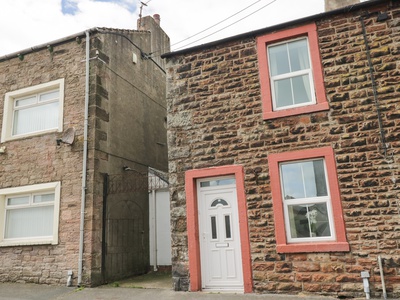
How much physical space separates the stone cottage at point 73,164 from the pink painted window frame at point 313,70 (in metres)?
4.46

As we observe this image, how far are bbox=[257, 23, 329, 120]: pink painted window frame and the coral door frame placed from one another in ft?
4.85

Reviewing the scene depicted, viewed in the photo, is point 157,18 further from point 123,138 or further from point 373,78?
point 373,78

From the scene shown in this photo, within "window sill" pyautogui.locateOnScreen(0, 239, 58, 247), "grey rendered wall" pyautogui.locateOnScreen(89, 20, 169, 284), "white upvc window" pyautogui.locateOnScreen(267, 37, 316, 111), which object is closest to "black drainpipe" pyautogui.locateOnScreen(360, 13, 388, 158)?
"white upvc window" pyautogui.locateOnScreen(267, 37, 316, 111)

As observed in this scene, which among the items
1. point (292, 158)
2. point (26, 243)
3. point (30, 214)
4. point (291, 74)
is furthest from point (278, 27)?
point (26, 243)

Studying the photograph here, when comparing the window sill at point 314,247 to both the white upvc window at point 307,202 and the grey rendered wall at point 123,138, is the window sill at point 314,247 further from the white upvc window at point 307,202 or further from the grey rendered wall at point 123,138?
the grey rendered wall at point 123,138

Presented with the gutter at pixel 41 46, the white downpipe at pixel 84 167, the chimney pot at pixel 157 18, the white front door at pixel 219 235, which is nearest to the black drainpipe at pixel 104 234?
the white downpipe at pixel 84 167

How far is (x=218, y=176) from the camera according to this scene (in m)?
7.52

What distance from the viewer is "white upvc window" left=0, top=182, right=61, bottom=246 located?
8.89 metres

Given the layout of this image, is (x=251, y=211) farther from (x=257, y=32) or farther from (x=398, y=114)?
(x=257, y=32)

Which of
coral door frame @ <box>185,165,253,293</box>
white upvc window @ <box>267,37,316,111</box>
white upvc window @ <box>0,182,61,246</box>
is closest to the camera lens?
coral door frame @ <box>185,165,253,293</box>

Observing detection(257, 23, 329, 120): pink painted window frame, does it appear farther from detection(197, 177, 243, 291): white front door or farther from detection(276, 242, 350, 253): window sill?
detection(276, 242, 350, 253): window sill

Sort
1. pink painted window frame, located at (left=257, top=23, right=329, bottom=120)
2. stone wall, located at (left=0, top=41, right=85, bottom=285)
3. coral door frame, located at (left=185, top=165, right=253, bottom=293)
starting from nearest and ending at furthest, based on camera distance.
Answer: coral door frame, located at (left=185, top=165, right=253, bottom=293)
pink painted window frame, located at (left=257, top=23, right=329, bottom=120)
stone wall, located at (left=0, top=41, right=85, bottom=285)

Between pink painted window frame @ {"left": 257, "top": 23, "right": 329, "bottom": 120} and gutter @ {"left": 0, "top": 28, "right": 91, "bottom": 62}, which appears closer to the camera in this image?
pink painted window frame @ {"left": 257, "top": 23, "right": 329, "bottom": 120}

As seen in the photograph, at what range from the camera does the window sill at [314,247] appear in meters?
6.24
